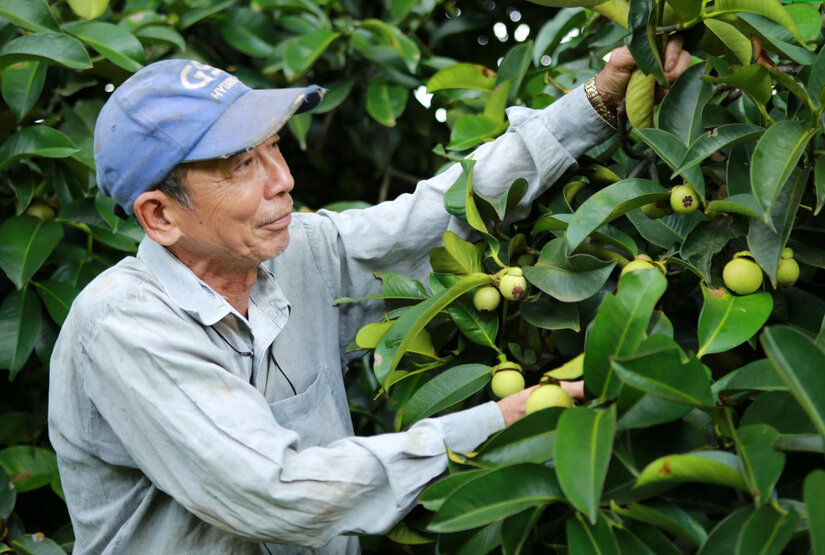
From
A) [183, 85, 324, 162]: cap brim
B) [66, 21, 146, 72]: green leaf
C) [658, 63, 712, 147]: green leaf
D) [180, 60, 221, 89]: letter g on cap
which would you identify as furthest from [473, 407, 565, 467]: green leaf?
[66, 21, 146, 72]: green leaf

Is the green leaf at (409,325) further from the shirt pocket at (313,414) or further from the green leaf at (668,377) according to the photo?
the green leaf at (668,377)

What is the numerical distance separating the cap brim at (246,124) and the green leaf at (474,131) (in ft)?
1.09

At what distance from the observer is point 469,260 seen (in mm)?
1192

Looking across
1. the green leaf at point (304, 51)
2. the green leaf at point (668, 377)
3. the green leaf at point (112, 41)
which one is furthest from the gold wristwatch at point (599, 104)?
the green leaf at point (112, 41)

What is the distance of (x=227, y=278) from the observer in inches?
50.0

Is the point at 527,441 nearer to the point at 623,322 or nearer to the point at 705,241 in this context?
the point at 623,322

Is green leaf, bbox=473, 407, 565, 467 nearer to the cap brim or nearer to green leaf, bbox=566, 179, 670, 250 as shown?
green leaf, bbox=566, 179, 670, 250

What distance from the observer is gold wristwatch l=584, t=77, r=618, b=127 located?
1240 millimetres

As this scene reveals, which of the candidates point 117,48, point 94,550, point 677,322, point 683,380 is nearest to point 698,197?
point 677,322

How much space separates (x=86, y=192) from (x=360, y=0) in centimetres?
75

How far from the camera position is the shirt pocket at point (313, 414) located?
4.19 ft

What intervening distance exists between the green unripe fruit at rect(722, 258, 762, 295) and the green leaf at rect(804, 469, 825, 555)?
318 millimetres

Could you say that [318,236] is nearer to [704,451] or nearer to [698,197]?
[698,197]

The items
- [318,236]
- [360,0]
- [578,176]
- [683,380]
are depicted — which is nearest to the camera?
[683,380]
